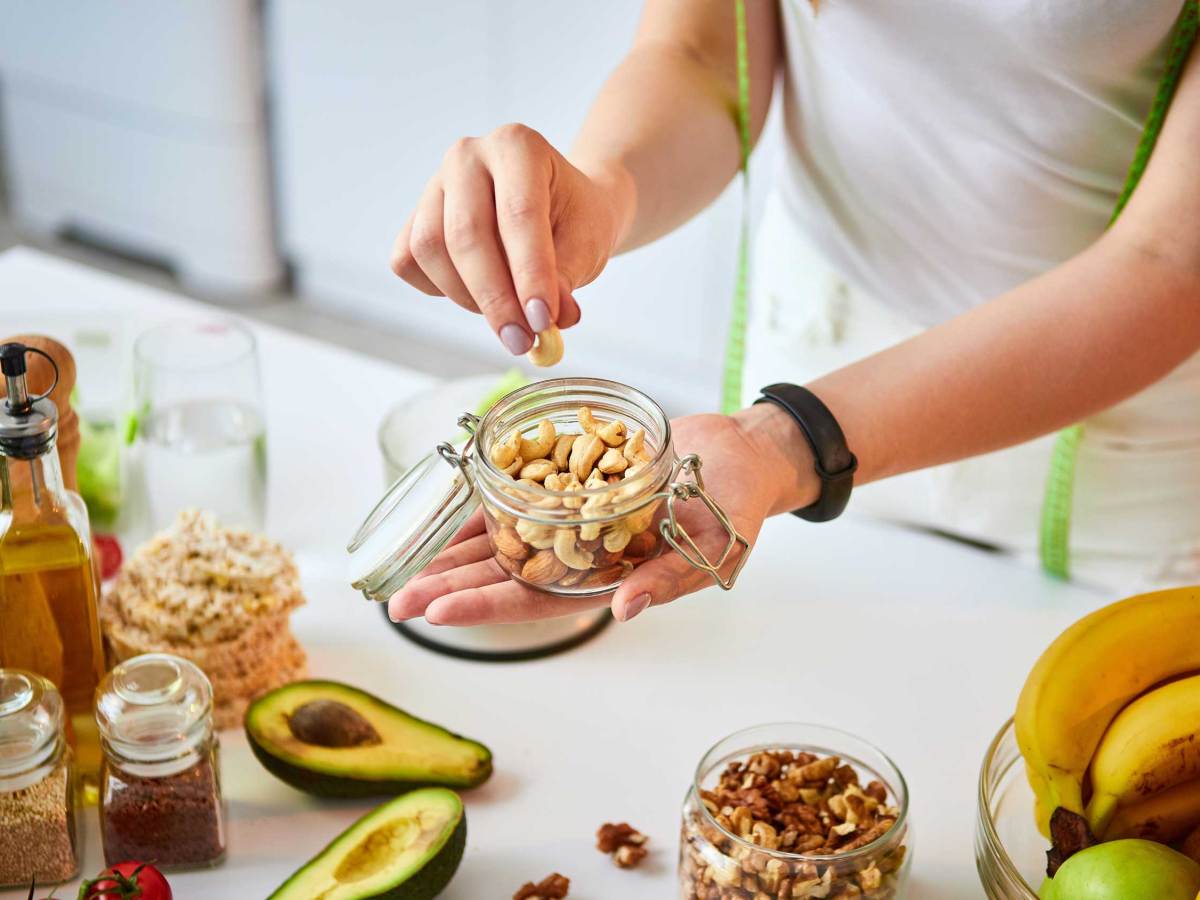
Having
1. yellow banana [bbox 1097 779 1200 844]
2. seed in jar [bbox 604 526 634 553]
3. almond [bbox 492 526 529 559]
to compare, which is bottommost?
yellow banana [bbox 1097 779 1200 844]

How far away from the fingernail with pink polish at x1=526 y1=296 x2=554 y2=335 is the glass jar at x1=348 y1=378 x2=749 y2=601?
0.18ft

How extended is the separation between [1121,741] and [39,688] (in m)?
0.65

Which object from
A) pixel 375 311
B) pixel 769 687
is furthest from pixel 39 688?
pixel 375 311

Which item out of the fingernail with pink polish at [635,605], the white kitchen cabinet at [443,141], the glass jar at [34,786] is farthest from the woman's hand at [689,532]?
the white kitchen cabinet at [443,141]

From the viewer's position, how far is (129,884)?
2.50ft

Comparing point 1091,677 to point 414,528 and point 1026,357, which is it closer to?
point 1026,357

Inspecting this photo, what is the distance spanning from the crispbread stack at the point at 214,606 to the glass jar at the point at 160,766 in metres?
0.10

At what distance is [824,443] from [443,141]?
222cm

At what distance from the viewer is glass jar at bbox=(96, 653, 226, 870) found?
80 centimetres

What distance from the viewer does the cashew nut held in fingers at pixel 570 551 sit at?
71cm

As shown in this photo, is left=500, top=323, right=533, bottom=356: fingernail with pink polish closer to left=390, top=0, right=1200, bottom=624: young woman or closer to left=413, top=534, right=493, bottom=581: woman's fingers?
left=390, top=0, right=1200, bottom=624: young woman

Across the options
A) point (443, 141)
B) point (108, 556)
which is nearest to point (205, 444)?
point (108, 556)

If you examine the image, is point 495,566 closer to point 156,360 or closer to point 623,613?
point 623,613

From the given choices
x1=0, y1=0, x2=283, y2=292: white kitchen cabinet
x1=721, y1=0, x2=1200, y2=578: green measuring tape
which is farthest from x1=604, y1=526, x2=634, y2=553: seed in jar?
x1=0, y1=0, x2=283, y2=292: white kitchen cabinet
